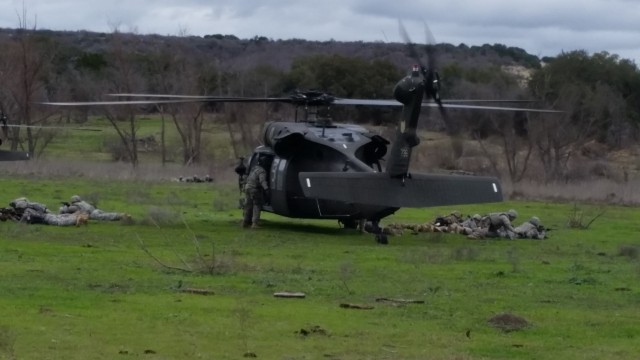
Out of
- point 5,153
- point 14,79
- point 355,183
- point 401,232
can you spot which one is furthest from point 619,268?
point 14,79

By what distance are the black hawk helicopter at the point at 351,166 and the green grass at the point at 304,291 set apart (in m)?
0.76

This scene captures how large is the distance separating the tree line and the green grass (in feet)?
76.2

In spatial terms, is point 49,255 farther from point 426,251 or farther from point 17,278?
point 426,251

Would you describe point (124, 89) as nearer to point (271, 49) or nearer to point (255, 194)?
point (255, 194)

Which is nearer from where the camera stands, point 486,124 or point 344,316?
point 344,316

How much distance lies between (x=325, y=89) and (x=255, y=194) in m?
39.1

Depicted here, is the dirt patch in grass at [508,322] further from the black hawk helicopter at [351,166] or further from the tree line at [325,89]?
the tree line at [325,89]

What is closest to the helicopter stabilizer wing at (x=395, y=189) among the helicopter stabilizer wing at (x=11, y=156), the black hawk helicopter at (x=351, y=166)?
the black hawk helicopter at (x=351, y=166)

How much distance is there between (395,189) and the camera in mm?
23719

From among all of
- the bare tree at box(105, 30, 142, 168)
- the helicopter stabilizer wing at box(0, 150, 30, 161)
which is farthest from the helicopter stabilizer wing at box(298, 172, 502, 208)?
the bare tree at box(105, 30, 142, 168)

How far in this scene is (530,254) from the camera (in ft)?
78.7

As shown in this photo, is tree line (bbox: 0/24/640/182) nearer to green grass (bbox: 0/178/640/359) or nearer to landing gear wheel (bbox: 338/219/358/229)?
landing gear wheel (bbox: 338/219/358/229)

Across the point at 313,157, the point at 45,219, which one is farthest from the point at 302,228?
the point at 45,219

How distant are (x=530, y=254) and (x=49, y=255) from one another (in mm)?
8775
